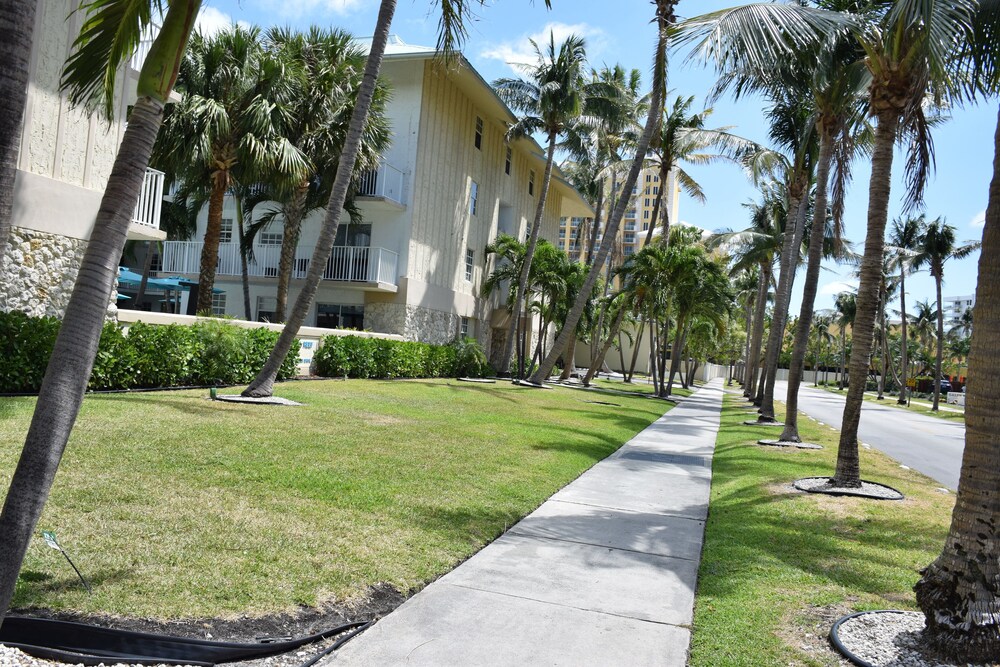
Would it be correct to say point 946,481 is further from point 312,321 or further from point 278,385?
point 312,321

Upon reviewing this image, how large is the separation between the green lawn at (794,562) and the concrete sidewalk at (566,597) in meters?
0.21

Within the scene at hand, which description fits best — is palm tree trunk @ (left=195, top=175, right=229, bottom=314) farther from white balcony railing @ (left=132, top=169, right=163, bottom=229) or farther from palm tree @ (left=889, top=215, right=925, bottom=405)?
palm tree @ (left=889, top=215, right=925, bottom=405)

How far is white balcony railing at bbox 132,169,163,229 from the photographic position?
15.1 meters

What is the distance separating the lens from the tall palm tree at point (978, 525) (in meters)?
4.21

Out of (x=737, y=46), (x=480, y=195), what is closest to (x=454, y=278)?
(x=480, y=195)

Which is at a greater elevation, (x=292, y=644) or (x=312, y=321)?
(x=312, y=321)

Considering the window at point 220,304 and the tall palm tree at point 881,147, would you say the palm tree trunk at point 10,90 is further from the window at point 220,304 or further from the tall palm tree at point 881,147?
the window at point 220,304

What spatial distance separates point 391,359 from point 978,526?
752 inches

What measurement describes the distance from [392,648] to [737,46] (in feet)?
20.5

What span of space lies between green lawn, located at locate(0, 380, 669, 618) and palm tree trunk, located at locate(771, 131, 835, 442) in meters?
4.86

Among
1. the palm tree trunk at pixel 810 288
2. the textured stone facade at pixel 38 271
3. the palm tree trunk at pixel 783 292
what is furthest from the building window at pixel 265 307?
the palm tree trunk at pixel 810 288

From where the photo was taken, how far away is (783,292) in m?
21.6

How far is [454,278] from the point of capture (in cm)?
2941

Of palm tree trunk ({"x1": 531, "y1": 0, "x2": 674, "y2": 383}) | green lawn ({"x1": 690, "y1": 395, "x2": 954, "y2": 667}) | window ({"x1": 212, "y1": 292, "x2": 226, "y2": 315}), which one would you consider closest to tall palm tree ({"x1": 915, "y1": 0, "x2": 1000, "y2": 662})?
green lawn ({"x1": 690, "y1": 395, "x2": 954, "y2": 667})
